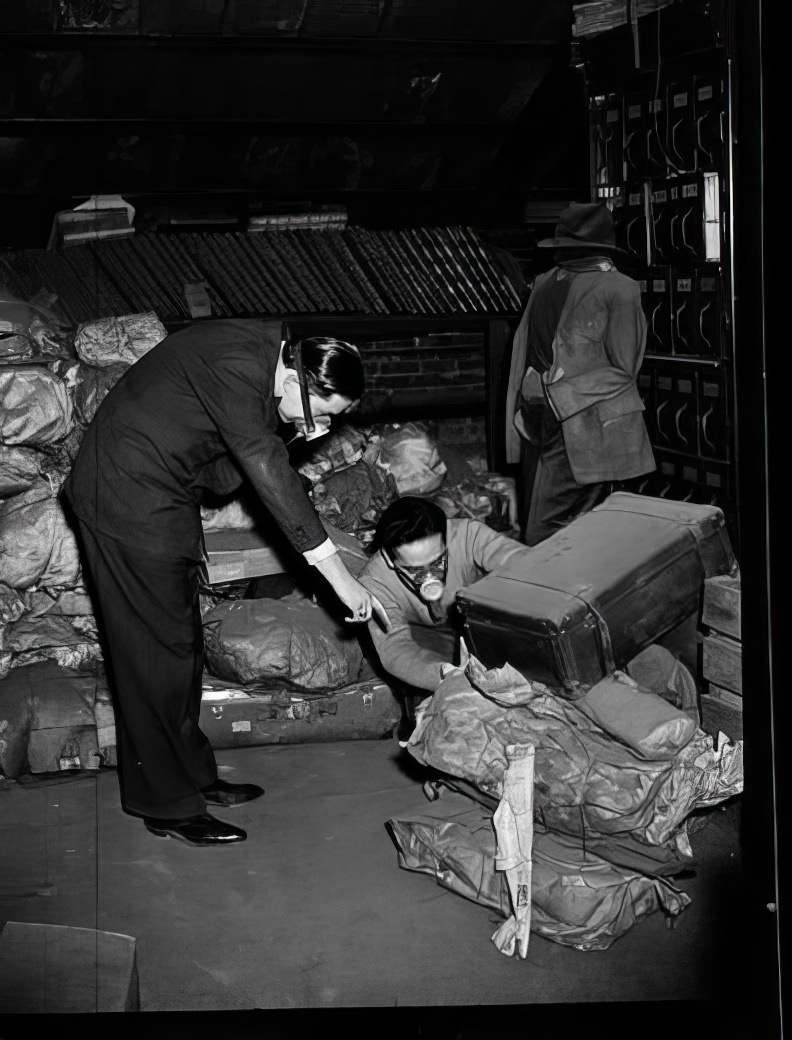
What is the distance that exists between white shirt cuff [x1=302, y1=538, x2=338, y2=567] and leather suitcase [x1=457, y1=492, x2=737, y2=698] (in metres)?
0.32

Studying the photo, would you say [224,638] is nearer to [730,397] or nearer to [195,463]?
[195,463]

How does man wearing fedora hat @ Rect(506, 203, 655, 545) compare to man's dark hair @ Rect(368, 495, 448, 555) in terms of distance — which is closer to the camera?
man wearing fedora hat @ Rect(506, 203, 655, 545)

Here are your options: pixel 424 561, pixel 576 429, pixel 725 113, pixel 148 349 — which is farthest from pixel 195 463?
pixel 725 113

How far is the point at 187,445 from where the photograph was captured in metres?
3.09

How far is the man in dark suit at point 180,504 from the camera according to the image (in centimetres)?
297

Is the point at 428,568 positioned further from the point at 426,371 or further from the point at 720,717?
the point at 720,717

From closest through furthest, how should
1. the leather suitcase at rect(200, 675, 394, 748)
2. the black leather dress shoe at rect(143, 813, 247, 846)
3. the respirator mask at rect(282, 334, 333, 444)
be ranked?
the respirator mask at rect(282, 334, 333, 444), the black leather dress shoe at rect(143, 813, 247, 846), the leather suitcase at rect(200, 675, 394, 748)

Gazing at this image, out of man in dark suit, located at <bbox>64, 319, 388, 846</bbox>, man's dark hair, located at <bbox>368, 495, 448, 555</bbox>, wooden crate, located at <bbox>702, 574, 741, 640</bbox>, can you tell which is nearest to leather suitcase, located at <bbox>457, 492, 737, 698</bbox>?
wooden crate, located at <bbox>702, 574, 741, 640</bbox>

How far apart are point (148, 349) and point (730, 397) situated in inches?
51.3

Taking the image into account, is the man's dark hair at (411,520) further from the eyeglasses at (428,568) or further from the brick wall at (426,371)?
the brick wall at (426,371)

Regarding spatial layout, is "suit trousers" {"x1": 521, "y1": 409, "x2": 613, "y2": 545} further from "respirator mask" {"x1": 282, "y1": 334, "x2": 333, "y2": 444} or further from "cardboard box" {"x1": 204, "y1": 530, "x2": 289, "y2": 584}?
"cardboard box" {"x1": 204, "y1": 530, "x2": 289, "y2": 584}

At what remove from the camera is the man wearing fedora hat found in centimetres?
293

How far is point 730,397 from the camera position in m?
2.85

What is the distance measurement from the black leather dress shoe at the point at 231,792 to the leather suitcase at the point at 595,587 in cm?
67
